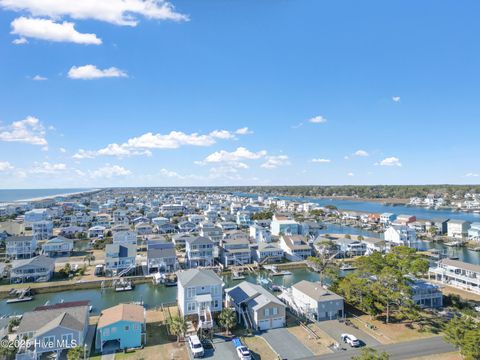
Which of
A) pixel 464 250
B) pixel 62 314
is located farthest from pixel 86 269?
pixel 464 250

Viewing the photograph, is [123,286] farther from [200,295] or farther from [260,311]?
[260,311]

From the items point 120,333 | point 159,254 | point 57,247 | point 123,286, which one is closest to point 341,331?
point 120,333

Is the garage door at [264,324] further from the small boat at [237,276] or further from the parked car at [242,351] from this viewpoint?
the small boat at [237,276]

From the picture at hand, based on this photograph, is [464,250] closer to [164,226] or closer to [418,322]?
[418,322]

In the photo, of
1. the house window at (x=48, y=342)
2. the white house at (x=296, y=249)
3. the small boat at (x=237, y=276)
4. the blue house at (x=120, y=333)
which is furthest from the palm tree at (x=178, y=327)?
the white house at (x=296, y=249)

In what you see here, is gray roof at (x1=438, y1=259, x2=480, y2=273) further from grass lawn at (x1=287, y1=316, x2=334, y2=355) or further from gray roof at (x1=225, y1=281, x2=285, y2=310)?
gray roof at (x1=225, y1=281, x2=285, y2=310)

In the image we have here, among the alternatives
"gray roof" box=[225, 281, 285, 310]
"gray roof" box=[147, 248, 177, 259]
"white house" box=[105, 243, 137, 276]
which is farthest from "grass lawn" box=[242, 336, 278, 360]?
"white house" box=[105, 243, 137, 276]
